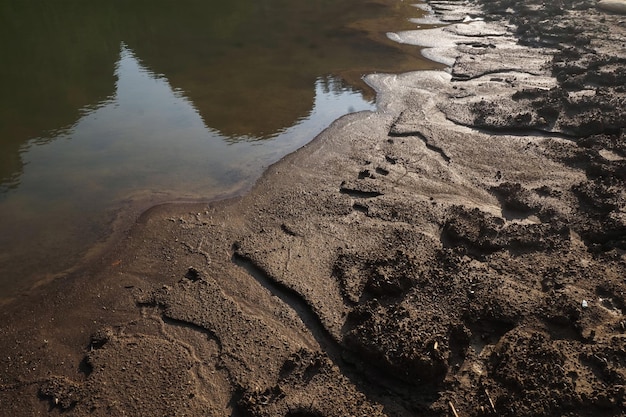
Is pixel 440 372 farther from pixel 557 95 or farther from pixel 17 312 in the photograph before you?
pixel 557 95

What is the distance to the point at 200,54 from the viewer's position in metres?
10.6

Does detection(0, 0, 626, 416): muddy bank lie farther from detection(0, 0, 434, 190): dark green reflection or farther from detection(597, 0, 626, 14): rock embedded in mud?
detection(597, 0, 626, 14): rock embedded in mud

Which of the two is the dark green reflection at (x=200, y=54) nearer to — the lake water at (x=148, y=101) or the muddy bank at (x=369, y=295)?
the lake water at (x=148, y=101)

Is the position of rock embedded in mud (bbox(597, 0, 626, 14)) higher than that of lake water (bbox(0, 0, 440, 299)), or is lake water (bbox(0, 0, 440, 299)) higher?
rock embedded in mud (bbox(597, 0, 626, 14))

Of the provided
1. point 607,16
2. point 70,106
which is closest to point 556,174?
point 70,106

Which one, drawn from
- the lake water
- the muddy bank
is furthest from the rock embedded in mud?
the muddy bank

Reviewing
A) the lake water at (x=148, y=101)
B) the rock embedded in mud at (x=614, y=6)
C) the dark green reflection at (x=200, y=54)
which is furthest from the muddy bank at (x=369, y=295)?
the rock embedded in mud at (x=614, y=6)

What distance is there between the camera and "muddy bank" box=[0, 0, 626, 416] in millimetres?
3357

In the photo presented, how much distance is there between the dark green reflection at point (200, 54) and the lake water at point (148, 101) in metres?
0.04

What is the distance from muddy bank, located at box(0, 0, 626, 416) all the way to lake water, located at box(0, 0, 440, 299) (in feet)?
2.29

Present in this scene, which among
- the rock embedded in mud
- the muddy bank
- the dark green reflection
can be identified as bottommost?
the muddy bank

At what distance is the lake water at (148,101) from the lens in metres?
5.62

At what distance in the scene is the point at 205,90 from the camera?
8.70 metres

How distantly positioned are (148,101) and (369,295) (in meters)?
5.96
